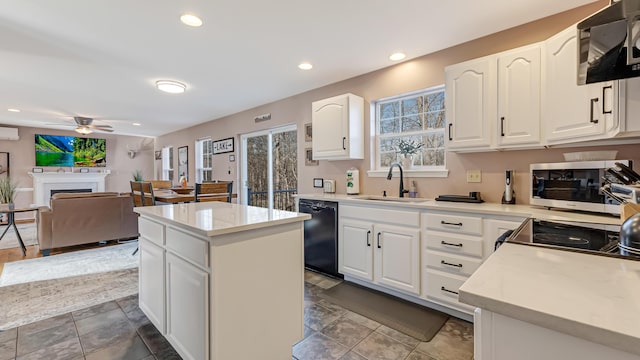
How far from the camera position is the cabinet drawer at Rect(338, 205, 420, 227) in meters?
2.40

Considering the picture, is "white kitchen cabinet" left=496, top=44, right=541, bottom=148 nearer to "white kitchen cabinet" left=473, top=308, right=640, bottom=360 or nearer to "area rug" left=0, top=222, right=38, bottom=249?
"white kitchen cabinet" left=473, top=308, right=640, bottom=360

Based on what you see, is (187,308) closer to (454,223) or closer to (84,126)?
(454,223)

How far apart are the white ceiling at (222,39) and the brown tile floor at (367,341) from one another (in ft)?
7.89

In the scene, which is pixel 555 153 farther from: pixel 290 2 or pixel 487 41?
pixel 290 2

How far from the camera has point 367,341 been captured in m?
1.93

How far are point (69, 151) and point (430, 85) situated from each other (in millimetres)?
9098

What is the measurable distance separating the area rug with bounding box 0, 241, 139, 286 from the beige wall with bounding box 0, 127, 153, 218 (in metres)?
4.65

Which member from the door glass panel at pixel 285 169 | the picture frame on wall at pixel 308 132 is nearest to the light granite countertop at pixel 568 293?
the picture frame on wall at pixel 308 132

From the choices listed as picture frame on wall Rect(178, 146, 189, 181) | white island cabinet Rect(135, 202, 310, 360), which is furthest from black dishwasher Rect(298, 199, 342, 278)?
picture frame on wall Rect(178, 146, 189, 181)

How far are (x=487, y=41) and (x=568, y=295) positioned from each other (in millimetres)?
2570

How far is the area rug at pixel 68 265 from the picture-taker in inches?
124

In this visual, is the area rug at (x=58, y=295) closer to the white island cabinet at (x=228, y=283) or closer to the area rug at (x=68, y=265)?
the area rug at (x=68, y=265)

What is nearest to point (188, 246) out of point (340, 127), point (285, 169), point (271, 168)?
point (340, 127)

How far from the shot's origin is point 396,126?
3227mm
